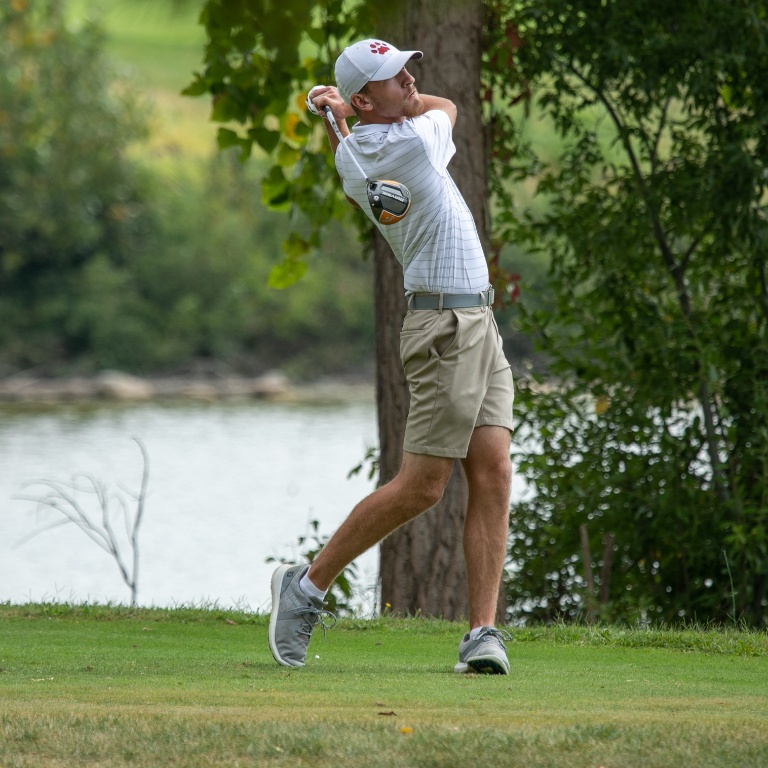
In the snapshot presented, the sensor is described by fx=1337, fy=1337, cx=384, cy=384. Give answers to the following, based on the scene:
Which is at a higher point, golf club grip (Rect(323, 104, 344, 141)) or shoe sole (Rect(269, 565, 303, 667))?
golf club grip (Rect(323, 104, 344, 141))

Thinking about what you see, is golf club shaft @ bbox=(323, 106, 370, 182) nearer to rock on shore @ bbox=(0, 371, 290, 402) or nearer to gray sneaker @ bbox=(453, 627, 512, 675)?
gray sneaker @ bbox=(453, 627, 512, 675)

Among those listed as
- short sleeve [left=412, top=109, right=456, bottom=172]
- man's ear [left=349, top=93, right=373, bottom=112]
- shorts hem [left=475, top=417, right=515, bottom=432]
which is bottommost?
shorts hem [left=475, top=417, right=515, bottom=432]

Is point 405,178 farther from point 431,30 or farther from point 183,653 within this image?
point 431,30

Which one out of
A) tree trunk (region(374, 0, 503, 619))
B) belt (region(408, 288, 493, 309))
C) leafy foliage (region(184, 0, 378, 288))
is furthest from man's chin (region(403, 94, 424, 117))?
tree trunk (region(374, 0, 503, 619))

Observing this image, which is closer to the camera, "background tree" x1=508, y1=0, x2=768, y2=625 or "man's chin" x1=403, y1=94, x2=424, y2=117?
"man's chin" x1=403, y1=94, x2=424, y2=117

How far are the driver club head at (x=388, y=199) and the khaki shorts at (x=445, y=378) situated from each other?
341 mm

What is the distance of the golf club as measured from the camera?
424 cm

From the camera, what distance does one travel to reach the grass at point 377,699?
312cm

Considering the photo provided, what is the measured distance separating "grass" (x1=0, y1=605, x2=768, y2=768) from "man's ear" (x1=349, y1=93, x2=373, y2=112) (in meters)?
1.84

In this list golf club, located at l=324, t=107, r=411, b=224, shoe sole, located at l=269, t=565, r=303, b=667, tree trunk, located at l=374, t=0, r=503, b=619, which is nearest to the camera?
golf club, located at l=324, t=107, r=411, b=224

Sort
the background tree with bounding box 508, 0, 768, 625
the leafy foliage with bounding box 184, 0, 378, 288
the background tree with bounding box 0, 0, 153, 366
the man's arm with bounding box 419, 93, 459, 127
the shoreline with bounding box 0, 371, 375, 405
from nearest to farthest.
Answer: the man's arm with bounding box 419, 93, 459, 127 → the background tree with bounding box 508, 0, 768, 625 → the leafy foliage with bounding box 184, 0, 378, 288 → the background tree with bounding box 0, 0, 153, 366 → the shoreline with bounding box 0, 371, 375, 405

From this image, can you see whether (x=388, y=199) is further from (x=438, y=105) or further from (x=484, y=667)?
(x=484, y=667)

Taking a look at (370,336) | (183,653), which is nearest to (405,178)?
(183,653)

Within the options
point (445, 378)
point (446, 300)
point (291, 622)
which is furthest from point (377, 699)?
point (446, 300)
